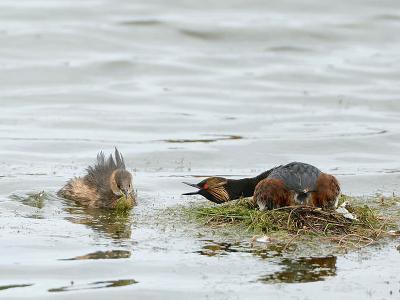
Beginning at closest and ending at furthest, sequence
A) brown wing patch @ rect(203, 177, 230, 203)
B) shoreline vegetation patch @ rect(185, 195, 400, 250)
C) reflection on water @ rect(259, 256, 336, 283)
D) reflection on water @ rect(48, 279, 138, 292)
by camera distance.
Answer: reflection on water @ rect(48, 279, 138, 292) → reflection on water @ rect(259, 256, 336, 283) → shoreline vegetation patch @ rect(185, 195, 400, 250) → brown wing patch @ rect(203, 177, 230, 203)

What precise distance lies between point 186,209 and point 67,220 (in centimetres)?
116

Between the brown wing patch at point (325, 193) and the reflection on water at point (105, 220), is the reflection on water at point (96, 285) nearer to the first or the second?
the reflection on water at point (105, 220)

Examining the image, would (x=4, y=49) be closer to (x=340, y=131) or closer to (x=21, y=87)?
(x=21, y=87)

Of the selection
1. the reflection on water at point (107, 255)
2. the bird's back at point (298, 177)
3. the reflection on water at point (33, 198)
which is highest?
the bird's back at point (298, 177)

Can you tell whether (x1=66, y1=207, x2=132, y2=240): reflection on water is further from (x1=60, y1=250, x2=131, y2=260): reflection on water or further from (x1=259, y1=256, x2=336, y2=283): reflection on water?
(x1=259, y1=256, x2=336, y2=283): reflection on water

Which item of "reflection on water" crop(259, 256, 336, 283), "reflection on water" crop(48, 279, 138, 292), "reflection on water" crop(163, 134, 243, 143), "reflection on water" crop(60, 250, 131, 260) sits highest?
"reflection on water" crop(163, 134, 243, 143)

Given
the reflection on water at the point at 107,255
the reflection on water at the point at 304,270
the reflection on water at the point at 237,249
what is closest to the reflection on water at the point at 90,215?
the reflection on water at the point at 107,255

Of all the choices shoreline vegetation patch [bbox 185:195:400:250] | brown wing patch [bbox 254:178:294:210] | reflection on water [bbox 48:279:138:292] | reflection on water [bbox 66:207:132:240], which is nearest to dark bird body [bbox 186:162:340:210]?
brown wing patch [bbox 254:178:294:210]

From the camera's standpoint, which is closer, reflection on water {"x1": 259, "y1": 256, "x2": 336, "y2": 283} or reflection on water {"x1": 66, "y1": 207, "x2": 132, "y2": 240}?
reflection on water {"x1": 259, "y1": 256, "x2": 336, "y2": 283}

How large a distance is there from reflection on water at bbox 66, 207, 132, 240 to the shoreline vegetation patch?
703 millimetres

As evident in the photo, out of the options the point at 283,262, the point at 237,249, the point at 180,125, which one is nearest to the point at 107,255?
the point at 237,249

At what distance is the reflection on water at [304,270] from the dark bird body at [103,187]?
105 inches

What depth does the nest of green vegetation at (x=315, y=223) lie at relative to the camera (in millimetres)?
9141

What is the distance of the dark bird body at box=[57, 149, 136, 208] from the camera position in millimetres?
10766
